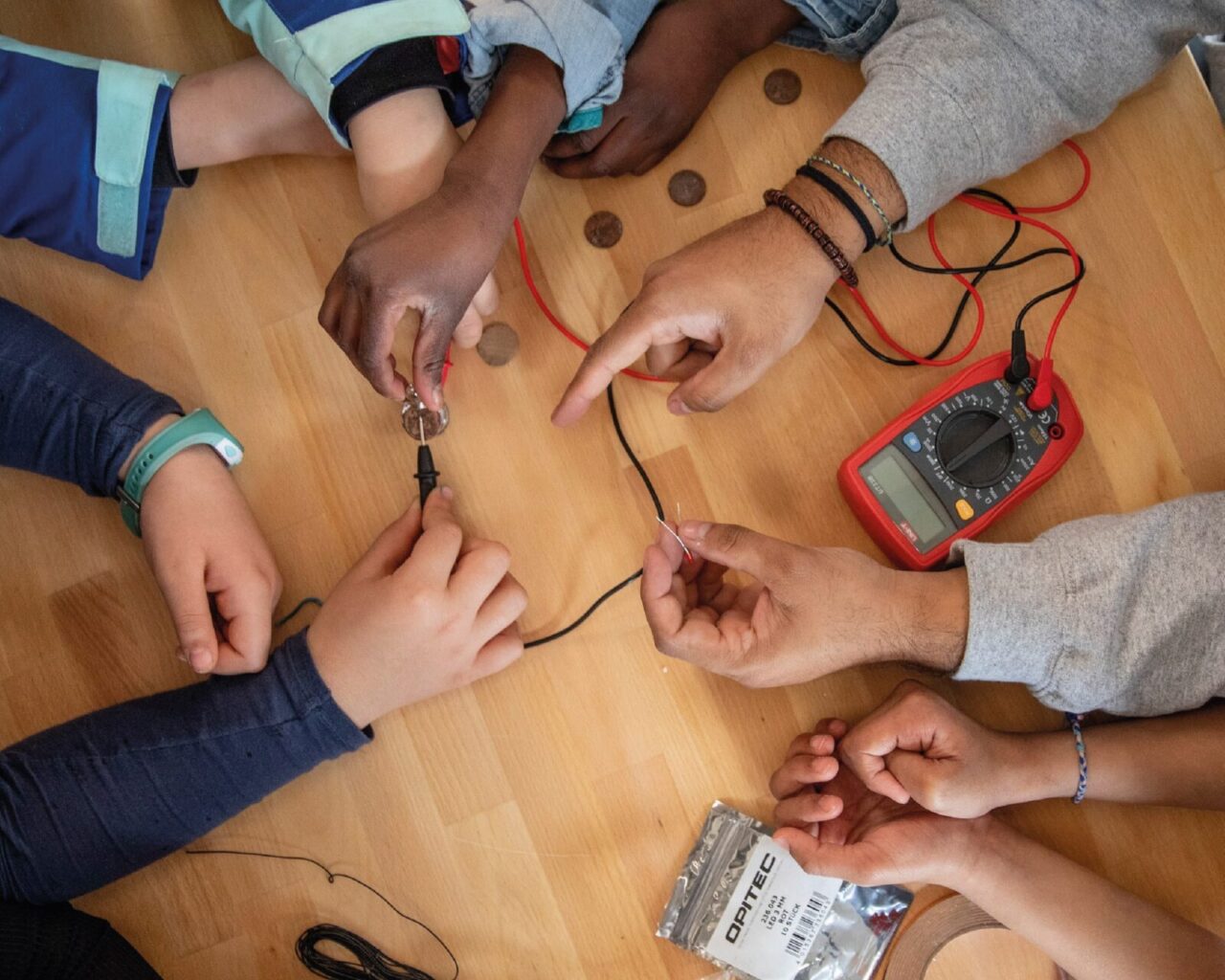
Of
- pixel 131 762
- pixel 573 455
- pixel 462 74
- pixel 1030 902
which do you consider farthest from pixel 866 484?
pixel 131 762

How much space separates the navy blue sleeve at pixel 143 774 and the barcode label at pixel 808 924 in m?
0.43

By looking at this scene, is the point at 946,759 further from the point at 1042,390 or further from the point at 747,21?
the point at 747,21

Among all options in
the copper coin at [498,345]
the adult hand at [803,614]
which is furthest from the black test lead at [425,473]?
the adult hand at [803,614]

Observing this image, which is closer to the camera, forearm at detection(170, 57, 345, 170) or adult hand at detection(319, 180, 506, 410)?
adult hand at detection(319, 180, 506, 410)

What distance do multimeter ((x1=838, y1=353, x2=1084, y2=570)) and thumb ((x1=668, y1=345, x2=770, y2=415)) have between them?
123 mm

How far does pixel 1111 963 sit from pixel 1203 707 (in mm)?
237

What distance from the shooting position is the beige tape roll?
36.8 inches

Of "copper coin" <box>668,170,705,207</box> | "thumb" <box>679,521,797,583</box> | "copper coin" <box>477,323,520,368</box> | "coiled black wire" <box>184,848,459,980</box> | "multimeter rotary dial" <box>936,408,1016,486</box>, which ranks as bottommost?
"coiled black wire" <box>184,848,459,980</box>

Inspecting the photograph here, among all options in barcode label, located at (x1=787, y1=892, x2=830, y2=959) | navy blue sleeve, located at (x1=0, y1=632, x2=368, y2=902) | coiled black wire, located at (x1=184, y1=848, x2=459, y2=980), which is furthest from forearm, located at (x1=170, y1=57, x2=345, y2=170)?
barcode label, located at (x1=787, y1=892, x2=830, y2=959)

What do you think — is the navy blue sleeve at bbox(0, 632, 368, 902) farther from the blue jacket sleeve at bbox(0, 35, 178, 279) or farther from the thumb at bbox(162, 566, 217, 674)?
the blue jacket sleeve at bbox(0, 35, 178, 279)

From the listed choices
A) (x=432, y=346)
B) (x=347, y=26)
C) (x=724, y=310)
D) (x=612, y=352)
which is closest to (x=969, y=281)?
(x=724, y=310)

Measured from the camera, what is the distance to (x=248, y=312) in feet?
3.32

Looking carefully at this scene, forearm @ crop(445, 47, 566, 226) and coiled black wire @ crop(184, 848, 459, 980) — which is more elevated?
forearm @ crop(445, 47, 566, 226)

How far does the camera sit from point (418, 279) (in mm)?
873
